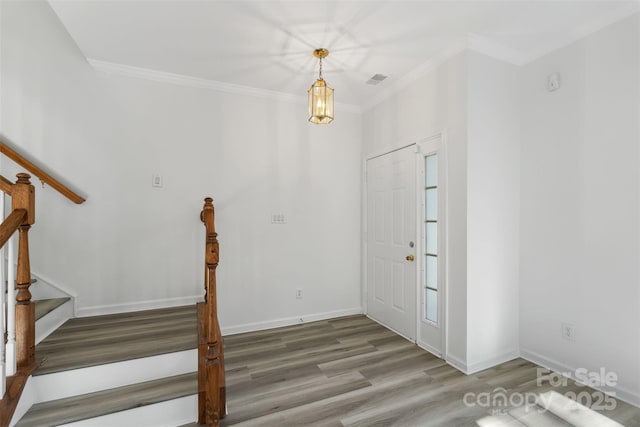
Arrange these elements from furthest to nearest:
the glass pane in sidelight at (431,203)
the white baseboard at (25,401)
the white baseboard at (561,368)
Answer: the glass pane in sidelight at (431,203) < the white baseboard at (561,368) < the white baseboard at (25,401)

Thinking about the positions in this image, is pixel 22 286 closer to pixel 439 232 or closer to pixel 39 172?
pixel 39 172

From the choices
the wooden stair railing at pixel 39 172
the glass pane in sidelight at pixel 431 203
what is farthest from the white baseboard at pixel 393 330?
the wooden stair railing at pixel 39 172

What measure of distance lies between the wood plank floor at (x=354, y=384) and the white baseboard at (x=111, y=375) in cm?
47

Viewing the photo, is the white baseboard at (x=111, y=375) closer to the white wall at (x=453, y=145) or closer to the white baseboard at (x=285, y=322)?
the white baseboard at (x=285, y=322)

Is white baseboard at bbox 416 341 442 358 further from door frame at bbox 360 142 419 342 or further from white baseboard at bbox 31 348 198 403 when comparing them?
white baseboard at bbox 31 348 198 403

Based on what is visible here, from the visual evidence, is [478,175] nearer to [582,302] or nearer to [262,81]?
[582,302]

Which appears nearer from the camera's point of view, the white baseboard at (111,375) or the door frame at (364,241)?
the white baseboard at (111,375)

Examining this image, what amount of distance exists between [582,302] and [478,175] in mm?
1255

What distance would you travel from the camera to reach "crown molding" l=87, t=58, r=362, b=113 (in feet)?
9.27

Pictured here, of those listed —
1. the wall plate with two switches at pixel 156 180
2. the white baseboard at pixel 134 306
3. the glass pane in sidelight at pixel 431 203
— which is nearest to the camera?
the white baseboard at pixel 134 306

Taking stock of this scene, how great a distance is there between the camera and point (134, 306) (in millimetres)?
2885

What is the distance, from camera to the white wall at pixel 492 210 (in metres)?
2.53

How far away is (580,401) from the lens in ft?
6.86

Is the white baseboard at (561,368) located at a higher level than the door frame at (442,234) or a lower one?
lower
